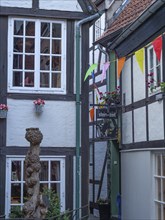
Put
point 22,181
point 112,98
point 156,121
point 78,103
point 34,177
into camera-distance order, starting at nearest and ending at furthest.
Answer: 1. point 34,177
2. point 22,181
3. point 78,103
4. point 156,121
5. point 112,98

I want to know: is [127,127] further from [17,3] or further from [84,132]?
[17,3]

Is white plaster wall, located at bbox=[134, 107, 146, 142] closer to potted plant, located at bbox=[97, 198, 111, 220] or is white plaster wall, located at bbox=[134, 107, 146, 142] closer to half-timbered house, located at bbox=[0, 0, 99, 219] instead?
half-timbered house, located at bbox=[0, 0, 99, 219]

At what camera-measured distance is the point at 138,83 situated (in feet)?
44.0

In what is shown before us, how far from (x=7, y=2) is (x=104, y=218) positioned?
303 inches

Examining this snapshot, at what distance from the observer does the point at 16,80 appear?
11.4m

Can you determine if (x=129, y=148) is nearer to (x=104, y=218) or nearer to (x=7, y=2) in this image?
(x=104, y=218)

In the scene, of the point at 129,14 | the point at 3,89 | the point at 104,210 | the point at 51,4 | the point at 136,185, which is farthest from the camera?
the point at 104,210

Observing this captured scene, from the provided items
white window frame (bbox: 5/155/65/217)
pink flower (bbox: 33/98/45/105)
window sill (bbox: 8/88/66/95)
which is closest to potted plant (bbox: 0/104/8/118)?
window sill (bbox: 8/88/66/95)

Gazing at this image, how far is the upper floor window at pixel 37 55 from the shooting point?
11430 mm

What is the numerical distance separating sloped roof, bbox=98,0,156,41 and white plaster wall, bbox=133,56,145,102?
1.47 metres

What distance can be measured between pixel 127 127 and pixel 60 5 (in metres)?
4.18

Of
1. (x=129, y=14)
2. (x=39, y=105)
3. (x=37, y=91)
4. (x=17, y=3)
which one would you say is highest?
(x=129, y=14)

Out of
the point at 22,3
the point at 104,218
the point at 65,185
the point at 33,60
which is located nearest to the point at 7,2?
the point at 22,3

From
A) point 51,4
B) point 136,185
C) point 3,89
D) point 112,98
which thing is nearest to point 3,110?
point 3,89
